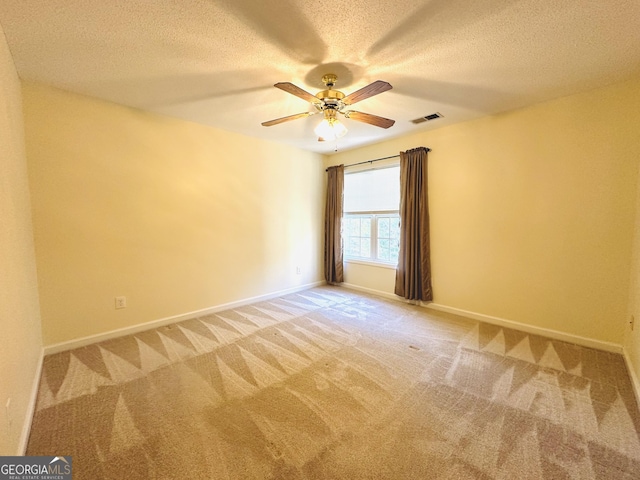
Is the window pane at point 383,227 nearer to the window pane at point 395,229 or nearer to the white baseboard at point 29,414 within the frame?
the window pane at point 395,229

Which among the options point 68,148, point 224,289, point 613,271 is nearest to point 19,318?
point 68,148

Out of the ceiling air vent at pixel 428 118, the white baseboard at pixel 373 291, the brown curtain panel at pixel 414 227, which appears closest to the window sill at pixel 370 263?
the brown curtain panel at pixel 414 227

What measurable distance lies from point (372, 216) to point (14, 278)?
12.6 ft

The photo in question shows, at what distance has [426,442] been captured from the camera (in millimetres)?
1438

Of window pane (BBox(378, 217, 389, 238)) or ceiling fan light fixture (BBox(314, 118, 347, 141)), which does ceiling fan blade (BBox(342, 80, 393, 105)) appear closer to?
ceiling fan light fixture (BBox(314, 118, 347, 141))

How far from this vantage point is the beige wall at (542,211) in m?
2.32

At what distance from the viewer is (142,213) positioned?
285cm

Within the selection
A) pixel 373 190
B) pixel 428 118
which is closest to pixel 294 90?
pixel 428 118

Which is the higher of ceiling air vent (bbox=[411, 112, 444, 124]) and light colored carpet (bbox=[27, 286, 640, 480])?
ceiling air vent (bbox=[411, 112, 444, 124])

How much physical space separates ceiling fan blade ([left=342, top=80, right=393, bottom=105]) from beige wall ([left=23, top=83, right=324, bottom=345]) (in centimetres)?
207

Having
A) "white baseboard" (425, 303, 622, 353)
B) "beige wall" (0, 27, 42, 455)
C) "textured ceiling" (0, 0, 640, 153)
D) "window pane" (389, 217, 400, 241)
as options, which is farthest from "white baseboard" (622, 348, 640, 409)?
"beige wall" (0, 27, 42, 455)

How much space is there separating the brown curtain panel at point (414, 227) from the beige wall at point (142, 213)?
180 cm

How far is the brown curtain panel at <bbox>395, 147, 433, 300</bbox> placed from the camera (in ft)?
11.6

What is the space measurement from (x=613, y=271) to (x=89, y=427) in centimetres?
414
